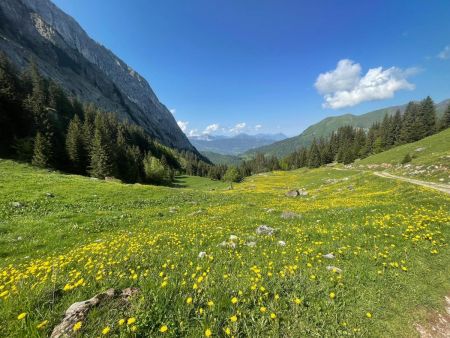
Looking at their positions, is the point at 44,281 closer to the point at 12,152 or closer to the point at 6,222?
the point at 6,222

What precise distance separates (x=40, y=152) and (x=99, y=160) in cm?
1319

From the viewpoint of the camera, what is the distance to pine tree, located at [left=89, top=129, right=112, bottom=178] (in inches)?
2333

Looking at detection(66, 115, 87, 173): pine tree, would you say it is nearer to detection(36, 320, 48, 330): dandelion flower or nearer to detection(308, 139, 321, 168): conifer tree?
detection(36, 320, 48, 330): dandelion flower

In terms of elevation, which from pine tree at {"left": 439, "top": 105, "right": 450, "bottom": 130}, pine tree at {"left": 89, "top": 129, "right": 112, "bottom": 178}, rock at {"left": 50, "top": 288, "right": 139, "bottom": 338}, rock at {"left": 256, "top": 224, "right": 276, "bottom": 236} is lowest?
rock at {"left": 256, "top": 224, "right": 276, "bottom": 236}

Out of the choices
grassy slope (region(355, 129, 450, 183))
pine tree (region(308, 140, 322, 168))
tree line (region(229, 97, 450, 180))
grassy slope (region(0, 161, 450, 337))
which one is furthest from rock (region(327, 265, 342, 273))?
pine tree (region(308, 140, 322, 168))

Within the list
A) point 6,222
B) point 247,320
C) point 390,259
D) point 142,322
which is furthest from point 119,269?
point 6,222

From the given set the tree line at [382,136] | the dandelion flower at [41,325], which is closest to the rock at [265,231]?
the dandelion flower at [41,325]

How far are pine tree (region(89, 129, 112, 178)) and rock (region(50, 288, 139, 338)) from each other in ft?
206

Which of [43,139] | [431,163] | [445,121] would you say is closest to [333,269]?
[431,163]

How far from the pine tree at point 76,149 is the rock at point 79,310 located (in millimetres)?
67614

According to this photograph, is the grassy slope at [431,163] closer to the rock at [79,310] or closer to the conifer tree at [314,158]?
the rock at [79,310]

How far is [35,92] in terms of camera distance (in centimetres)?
6644

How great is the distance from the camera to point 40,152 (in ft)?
158

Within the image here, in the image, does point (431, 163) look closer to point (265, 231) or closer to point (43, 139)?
point (265, 231)
